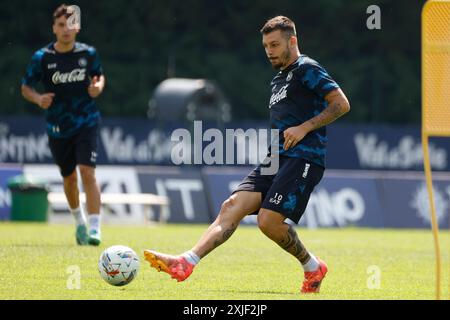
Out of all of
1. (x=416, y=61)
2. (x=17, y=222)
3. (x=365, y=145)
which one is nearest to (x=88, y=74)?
(x=17, y=222)

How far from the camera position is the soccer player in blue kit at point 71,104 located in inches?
507

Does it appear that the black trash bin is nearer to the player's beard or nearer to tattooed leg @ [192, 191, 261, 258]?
tattooed leg @ [192, 191, 261, 258]

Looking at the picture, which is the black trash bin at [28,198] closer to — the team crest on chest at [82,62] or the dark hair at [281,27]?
the team crest on chest at [82,62]

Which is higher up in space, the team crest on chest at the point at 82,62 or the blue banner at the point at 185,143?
the team crest on chest at the point at 82,62

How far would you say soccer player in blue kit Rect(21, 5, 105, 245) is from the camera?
12.9 m

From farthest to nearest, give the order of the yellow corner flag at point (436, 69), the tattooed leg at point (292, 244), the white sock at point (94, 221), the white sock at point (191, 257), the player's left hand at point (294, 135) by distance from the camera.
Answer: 1. the white sock at point (94, 221)
2. the tattooed leg at point (292, 244)
3. the player's left hand at point (294, 135)
4. the white sock at point (191, 257)
5. the yellow corner flag at point (436, 69)

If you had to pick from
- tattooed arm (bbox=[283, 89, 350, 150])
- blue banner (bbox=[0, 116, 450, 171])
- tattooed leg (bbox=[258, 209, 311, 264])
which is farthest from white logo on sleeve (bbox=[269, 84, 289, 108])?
blue banner (bbox=[0, 116, 450, 171])

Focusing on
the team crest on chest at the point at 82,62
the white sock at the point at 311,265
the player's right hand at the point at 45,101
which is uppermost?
the team crest on chest at the point at 82,62

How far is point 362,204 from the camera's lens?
20.7 meters

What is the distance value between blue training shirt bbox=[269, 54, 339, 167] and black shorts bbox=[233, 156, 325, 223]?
7 cm

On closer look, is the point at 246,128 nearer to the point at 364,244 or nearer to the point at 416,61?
the point at 416,61

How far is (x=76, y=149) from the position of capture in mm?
12953

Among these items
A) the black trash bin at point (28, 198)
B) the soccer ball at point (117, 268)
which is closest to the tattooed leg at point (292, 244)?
the soccer ball at point (117, 268)

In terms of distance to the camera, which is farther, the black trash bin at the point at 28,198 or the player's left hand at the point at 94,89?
the black trash bin at the point at 28,198
